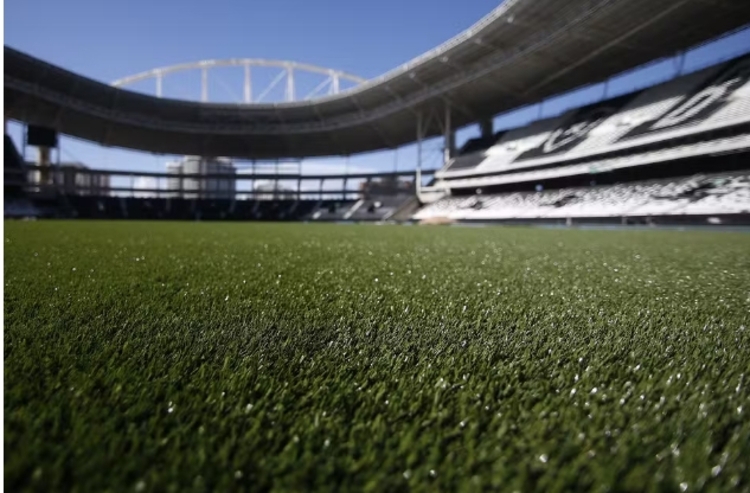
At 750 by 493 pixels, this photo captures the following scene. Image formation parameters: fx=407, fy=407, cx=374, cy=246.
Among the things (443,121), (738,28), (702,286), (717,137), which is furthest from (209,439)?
(443,121)

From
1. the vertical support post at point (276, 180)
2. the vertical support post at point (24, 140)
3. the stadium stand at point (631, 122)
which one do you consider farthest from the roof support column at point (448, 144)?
the vertical support post at point (24, 140)

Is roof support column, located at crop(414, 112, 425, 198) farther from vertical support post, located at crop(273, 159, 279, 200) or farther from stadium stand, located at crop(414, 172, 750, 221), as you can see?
vertical support post, located at crop(273, 159, 279, 200)

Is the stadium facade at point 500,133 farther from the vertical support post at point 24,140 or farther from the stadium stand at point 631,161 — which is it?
the vertical support post at point 24,140

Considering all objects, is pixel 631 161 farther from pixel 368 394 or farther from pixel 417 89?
pixel 368 394

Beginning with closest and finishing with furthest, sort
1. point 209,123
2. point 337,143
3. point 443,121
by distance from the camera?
1. point 443,121
2. point 209,123
3. point 337,143

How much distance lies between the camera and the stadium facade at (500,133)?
18.4 m

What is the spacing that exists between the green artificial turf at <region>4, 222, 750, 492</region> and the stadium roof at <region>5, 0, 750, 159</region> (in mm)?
21295

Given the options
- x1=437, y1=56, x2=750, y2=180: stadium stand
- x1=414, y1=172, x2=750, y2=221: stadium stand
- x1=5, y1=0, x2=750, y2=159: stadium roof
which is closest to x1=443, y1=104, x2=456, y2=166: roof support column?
x1=5, y1=0, x2=750, y2=159: stadium roof

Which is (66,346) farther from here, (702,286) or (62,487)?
(702,286)

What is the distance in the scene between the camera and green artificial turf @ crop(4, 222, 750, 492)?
502 mm

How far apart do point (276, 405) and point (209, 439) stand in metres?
0.13

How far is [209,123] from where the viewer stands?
35.3m

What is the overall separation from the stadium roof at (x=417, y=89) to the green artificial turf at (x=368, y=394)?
838 inches

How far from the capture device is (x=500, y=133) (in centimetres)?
3112
